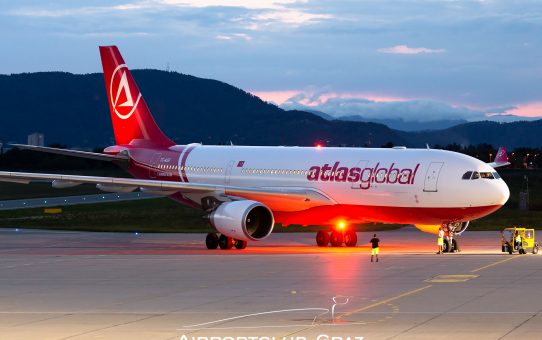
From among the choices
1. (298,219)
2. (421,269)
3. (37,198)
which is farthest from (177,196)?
(37,198)

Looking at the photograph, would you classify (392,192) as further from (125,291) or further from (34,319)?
(34,319)

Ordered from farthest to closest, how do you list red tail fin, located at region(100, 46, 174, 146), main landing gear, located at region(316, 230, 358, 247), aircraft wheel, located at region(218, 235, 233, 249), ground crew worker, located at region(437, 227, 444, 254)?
red tail fin, located at region(100, 46, 174, 146) → main landing gear, located at region(316, 230, 358, 247) → aircraft wheel, located at region(218, 235, 233, 249) → ground crew worker, located at region(437, 227, 444, 254)

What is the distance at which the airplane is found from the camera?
44.5 m

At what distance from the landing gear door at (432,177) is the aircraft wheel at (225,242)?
917 centimetres

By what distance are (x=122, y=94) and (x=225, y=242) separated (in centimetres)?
1336

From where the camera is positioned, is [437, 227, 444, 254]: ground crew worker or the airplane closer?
[437, 227, 444, 254]: ground crew worker

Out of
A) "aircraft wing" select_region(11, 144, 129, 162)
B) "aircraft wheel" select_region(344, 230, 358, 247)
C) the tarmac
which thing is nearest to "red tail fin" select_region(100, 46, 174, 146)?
"aircraft wing" select_region(11, 144, 129, 162)

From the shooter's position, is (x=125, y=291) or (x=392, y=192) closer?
(x=125, y=291)

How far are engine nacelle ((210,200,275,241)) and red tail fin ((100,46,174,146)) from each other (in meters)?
11.7

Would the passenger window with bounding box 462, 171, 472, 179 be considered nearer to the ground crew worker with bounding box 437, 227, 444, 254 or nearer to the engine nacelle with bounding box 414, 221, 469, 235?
the engine nacelle with bounding box 414, 221, 469, 235

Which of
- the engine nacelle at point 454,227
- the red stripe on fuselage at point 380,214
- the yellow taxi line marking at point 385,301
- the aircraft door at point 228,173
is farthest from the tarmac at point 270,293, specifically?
the aircraft door at point 228,173

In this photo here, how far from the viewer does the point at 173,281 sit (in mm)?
A: 33312

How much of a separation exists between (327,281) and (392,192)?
13511 mm

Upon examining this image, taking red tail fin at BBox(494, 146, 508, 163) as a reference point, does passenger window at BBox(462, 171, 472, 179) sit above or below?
below
